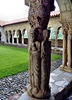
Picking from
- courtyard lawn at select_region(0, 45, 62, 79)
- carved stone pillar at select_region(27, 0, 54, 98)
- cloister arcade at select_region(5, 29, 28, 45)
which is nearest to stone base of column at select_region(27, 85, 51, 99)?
carved stone pillar at select_region(27, 0, 54, 98)

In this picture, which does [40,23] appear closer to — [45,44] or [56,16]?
[45,44]

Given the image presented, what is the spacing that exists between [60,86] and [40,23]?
187 centimetres

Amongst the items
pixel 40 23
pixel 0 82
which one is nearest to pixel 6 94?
pixel 0 82

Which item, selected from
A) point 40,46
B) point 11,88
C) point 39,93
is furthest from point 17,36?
point 39,93

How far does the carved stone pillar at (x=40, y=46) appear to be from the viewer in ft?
6.02

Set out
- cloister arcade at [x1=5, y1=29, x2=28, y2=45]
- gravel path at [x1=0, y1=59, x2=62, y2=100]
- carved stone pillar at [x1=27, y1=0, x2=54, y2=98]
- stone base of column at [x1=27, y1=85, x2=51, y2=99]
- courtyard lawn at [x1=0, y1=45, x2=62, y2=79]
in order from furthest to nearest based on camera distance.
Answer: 1. cloister arcade at [x1=5, y1=29, x2=28, y2=45]
2. courtyard lawn at [x1=0, y1=45, x2=62, y2=79]
3. gravel path at [x1=0, y1=59, x2=62, y2=100]
4. stone base of column at [x1=27, y1=85, x2=51, y2=99]
5. carved stone pillar at [x1=27, y1=0, x2=54, y2=98]

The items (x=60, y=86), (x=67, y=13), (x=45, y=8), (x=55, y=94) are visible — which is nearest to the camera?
(x=45, y=8)

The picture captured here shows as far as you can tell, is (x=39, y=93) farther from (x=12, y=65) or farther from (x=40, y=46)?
(x=12, y=65)

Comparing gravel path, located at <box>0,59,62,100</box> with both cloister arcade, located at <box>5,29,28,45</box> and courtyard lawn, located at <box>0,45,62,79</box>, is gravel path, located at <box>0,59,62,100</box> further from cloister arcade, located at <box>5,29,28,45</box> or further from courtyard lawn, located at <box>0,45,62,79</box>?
cloister arcade, located at <box>5,29,28,45</box>

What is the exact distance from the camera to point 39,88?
1987 millimetres

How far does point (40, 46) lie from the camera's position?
189 centimetres

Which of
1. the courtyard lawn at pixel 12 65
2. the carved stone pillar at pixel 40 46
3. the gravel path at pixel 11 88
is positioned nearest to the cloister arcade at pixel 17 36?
the courtyard lawn at pixel 12 65

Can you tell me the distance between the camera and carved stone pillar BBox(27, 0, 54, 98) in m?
1.83

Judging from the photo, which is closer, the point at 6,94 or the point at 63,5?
the point at 6,94
